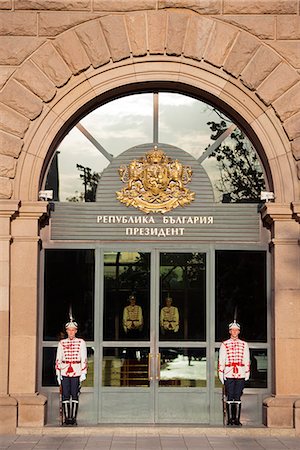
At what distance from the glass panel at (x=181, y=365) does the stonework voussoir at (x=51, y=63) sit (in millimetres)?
4754

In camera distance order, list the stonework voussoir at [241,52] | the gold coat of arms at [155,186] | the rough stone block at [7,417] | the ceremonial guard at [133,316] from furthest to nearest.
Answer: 1. the gold coat of arms at [155,186]
2. the ceremonial guard at [133,316]
3. the stonework voussoir at [241,52]
4. the rough stone block at [7,417]

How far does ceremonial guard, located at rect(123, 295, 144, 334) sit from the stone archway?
7.84 feet

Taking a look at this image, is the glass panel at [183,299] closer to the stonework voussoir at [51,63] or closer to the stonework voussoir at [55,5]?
the stonework voussoir at [51,63]

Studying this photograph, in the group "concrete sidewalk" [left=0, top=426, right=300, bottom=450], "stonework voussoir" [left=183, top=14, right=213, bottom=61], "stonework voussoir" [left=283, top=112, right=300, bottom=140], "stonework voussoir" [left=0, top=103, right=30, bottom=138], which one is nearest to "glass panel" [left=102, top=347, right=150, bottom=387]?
"concrete sidewalk" [left=0, top=426, right=300, bottom=450]

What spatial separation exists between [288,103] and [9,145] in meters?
4.51

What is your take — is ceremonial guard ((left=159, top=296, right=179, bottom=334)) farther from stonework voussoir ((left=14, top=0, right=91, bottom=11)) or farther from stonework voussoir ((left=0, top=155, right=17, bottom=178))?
stonework voussoir ((left=14, top=0, right=91, bottom=11))

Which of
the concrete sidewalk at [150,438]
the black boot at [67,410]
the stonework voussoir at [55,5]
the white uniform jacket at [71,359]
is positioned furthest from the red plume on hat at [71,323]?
the stonework voussoir at [55,5]

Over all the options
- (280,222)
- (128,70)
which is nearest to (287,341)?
(280,222)

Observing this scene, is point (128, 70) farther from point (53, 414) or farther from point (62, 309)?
point (53, 414)

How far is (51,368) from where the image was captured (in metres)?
14.3

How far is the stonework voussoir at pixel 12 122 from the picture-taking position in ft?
45.6

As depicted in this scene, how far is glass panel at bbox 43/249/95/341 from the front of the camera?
14359 mm

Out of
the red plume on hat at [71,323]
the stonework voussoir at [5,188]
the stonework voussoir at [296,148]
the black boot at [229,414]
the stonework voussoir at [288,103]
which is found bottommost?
the black boot at [229,414]

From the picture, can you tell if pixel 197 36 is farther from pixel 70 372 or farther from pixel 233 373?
pixel 70 372
